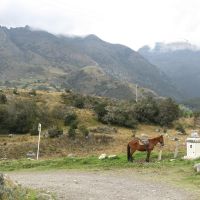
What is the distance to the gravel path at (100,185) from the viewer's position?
55.7 feet

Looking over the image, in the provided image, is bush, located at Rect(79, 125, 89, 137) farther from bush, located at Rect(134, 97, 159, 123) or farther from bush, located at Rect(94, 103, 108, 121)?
bush, located at Rect(134, 97, 159, 123)

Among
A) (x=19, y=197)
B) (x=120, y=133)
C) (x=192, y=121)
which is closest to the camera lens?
(x=19, y=197)

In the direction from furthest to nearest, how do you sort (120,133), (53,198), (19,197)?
(120,133), (53,198), (19,197)

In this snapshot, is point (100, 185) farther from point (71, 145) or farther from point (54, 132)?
point (54, 132)

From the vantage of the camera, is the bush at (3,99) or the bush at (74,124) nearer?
the bush at (74,124)

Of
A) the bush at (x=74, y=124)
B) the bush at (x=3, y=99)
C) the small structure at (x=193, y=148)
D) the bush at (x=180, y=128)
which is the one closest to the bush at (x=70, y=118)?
the bush at (x=74, y=124)

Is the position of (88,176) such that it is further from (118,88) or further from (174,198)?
(118,88)

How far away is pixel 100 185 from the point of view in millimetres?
19266

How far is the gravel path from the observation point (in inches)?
668

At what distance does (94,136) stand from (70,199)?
21324 mm

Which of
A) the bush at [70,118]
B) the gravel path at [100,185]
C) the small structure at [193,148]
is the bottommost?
the gravel path at [100,185]

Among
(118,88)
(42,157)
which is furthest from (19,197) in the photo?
(118,88)

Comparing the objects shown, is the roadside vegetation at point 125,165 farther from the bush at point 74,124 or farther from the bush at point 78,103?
the bush at point 78,103

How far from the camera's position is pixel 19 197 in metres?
14.1
